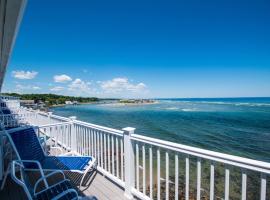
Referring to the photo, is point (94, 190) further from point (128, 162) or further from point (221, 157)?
point (221, 157)

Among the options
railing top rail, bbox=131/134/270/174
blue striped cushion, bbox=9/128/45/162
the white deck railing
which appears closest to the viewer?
railing top rail, bbox=131/134/270/174

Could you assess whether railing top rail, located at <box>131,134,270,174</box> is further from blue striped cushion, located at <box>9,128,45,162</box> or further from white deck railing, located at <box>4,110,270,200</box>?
blue striped cushion, located at <box>9,128,45,162</box>

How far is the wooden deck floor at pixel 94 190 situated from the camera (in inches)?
108

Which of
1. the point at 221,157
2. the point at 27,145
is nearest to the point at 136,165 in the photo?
the point at 221,157

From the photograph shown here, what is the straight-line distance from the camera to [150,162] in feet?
8.32

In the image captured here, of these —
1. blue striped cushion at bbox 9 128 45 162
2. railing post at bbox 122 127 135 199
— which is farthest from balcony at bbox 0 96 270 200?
blue striped cushion at bbox 9 128 45 162

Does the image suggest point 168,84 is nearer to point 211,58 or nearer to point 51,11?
point 211,58

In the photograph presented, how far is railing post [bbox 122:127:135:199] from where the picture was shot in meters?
2.76

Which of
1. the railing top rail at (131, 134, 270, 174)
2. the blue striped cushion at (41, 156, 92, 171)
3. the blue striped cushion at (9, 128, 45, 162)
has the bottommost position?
the blue striped cushion at (41, 156, 92, 171)

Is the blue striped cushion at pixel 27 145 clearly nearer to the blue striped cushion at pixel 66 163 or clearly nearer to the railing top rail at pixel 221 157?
the blue striped cushion at pixel 66 163

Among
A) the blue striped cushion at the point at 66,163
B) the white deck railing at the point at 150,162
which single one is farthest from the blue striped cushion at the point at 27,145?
the white deck railing at the point at 150,162

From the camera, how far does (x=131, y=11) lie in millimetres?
11445

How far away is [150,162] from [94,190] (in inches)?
42.7

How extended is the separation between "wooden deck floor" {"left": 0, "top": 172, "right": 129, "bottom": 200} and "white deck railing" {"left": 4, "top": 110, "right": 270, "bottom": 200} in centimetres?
11
